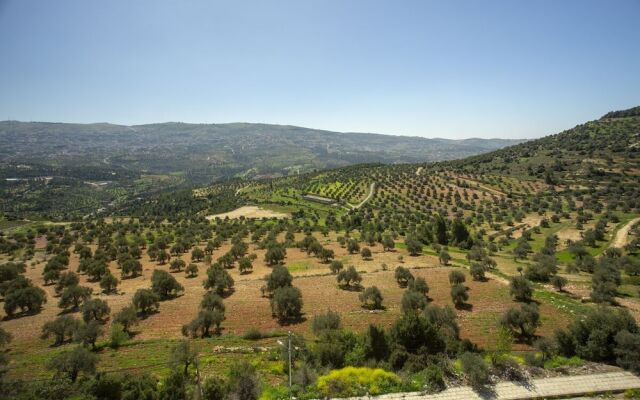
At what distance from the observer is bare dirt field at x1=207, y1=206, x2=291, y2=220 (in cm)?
11712

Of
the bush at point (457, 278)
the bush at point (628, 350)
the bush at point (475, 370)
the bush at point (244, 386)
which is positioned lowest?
the bush at point (457, 278)

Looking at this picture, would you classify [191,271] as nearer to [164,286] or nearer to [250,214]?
[164,286]

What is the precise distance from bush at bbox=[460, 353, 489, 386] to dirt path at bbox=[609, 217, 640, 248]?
60256 millimetres

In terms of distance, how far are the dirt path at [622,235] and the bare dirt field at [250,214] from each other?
86277 mm

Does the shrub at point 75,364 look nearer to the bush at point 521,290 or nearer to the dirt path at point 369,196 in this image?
the bush at point 521,290

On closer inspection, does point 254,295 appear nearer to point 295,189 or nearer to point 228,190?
point 295,189

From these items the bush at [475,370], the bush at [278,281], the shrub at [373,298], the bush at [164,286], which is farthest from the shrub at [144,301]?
the bush at [475,370]

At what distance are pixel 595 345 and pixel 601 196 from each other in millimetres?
106685

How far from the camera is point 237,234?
87.9 metres

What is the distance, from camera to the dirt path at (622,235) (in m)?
62.7

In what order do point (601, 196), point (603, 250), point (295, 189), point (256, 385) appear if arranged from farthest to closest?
point (295, 189) < point (601, 196) < point (603, 250) < point (256, 385)

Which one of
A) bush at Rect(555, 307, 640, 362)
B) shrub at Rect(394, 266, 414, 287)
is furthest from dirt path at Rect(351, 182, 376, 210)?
bush at Rect(555, 307, 640, 362)

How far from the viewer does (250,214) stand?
120375mm

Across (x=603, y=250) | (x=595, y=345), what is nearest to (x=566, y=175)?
(x=603, y=250)
